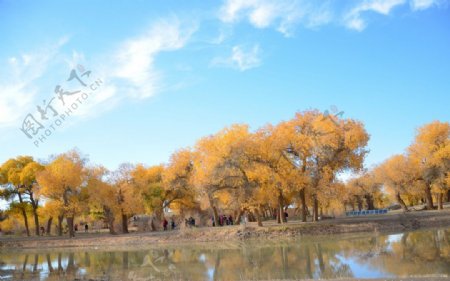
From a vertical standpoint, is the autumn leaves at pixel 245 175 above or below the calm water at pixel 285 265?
above

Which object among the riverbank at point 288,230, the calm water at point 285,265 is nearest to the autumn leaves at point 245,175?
the riverbank at point 288,230

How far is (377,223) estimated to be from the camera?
4262cm

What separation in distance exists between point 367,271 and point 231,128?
94.3 ft

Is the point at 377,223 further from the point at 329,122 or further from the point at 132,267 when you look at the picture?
the point at 132,267

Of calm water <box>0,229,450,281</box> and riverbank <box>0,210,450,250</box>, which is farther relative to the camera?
riverbank <box>0,210,450,250</box>

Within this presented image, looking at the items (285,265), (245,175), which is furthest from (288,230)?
(285,265)

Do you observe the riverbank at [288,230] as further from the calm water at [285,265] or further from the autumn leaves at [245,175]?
the calm water at [285,265]

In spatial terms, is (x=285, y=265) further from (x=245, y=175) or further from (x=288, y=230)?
(x=245, y=175)

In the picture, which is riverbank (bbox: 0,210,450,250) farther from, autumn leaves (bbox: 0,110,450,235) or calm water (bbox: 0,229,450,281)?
calm water (bbox: 0,229,450,281)

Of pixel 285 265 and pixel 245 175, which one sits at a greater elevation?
pixel 245 175

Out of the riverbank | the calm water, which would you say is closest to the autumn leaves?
the riverbank

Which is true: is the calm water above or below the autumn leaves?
below

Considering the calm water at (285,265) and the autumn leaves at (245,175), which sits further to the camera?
the autumn leaves at (245,175)

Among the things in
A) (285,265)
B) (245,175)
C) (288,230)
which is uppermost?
(245,175)
